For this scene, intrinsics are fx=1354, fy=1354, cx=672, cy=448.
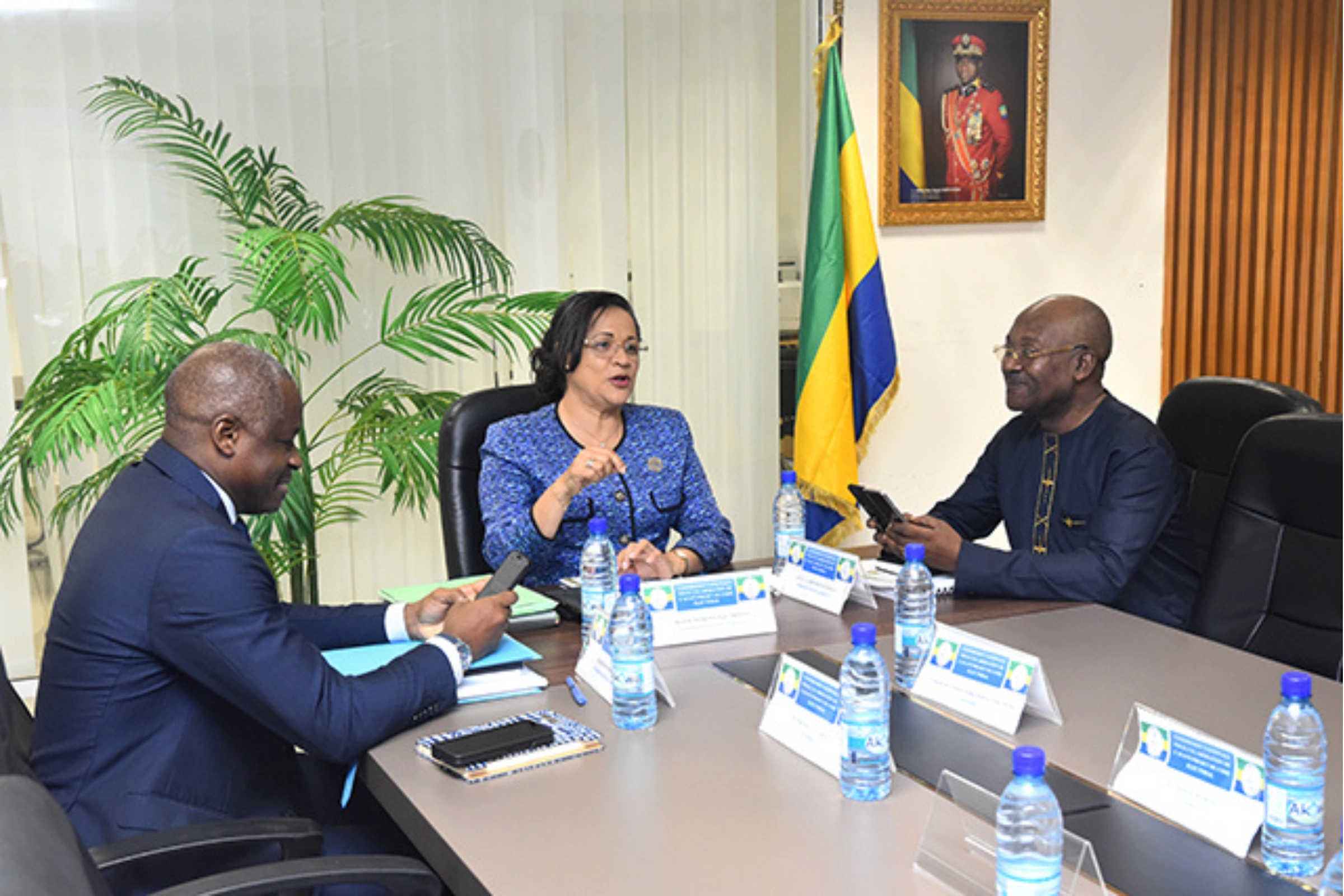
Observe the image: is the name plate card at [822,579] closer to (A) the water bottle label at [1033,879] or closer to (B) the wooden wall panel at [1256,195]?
(A) the water bottle label at [1033,879]

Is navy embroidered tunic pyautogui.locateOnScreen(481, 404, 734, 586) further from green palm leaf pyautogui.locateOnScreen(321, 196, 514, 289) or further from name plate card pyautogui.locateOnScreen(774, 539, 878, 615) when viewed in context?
green palm leaf pyautogui.locateOnScreen(321, 196, 514, 289)

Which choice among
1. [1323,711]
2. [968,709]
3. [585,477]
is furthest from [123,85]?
[1323,711]

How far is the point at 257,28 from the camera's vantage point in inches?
165

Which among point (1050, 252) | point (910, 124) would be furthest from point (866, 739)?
point (1050, 252)

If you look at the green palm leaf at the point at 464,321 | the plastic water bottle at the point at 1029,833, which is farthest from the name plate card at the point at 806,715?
the green palm leaf at the point at 464,321

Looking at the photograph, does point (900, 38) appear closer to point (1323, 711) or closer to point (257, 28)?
point (257, 28)

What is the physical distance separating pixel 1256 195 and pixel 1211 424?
8.16 ft

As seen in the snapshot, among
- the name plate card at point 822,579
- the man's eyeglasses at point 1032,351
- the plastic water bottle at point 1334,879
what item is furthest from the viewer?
the man's eyeglasses at point 1032,351

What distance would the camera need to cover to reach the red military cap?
482cm

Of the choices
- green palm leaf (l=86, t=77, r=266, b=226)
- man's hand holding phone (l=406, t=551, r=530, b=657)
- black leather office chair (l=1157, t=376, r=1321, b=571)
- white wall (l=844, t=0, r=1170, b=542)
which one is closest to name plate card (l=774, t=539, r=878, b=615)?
man's hand holding phone (l=406, t=551, r=530, b=657)

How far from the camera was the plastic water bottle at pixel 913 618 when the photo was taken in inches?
81.0

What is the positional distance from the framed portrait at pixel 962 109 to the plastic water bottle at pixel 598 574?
270 cm

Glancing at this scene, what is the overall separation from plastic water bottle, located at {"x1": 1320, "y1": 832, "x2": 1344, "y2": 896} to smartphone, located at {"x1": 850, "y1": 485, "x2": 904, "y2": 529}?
1.47m

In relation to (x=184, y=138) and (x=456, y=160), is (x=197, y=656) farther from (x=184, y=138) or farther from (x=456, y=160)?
(x=456, y=160)
